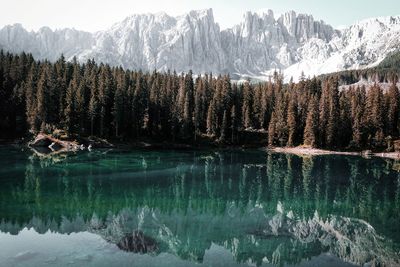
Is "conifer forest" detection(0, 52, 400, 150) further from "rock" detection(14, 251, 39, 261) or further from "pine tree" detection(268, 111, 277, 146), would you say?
"rock" detection(14, 251, 39, 261)

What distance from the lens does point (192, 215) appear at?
4356 centimetres

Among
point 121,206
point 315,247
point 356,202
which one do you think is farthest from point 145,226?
point 356,202

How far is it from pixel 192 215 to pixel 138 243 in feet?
37.2

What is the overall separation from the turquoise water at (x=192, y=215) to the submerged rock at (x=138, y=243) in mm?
83

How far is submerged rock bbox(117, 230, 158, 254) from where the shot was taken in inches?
1237

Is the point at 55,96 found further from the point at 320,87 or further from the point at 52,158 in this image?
the point at 320,87

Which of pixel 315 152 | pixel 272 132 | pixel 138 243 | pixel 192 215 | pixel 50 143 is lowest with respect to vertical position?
pixel 138 243

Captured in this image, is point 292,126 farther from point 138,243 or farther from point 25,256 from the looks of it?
point 25,256

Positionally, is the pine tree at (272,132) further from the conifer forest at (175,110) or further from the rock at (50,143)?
the rock at (50,143)

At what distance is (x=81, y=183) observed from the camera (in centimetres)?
5844

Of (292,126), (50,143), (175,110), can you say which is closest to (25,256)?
(50,143)

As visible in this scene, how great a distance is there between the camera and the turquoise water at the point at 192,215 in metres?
31.1

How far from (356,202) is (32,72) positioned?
4217 inches

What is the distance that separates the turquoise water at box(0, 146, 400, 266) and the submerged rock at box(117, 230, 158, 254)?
0.08 m
